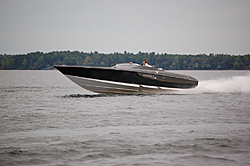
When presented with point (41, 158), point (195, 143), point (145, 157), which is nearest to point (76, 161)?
point (41, 158)

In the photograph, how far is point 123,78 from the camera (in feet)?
64.7

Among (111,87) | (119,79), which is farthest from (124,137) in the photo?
(111,87)

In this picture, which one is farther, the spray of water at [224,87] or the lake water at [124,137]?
the spray of water at [224,87]

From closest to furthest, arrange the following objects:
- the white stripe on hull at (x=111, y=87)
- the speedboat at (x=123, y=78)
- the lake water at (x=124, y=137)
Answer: the lake water at (x=124, y=137) < the speedboat at (x=123, y=78) < the white stripe on hull at (x=111, y=87)

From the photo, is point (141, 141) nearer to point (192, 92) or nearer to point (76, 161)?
point (76, 161)

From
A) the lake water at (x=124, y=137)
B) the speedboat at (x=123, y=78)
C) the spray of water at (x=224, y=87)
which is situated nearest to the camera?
the lake water at (x=124, y=137)

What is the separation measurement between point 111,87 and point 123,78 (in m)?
1.01

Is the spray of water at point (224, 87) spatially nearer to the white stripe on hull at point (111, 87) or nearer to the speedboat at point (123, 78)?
the speedboat at point (123, 78)

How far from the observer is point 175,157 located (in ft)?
21.8

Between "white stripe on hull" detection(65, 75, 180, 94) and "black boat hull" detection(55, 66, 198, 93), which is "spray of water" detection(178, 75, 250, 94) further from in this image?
"white stripe on hull" detection(65, 75, 180, 94)

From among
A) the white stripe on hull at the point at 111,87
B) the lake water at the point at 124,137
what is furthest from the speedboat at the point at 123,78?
the lake water at the point at 124,137

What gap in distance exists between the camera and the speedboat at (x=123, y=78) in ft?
63.2

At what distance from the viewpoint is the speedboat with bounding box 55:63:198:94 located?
1927cm

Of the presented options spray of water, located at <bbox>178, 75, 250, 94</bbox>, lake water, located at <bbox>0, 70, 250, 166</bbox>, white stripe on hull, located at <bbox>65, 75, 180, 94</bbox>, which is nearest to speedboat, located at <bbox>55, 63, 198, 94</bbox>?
white stripe on hull, located at <bbox>65, 75, 180, 94</bbox>
